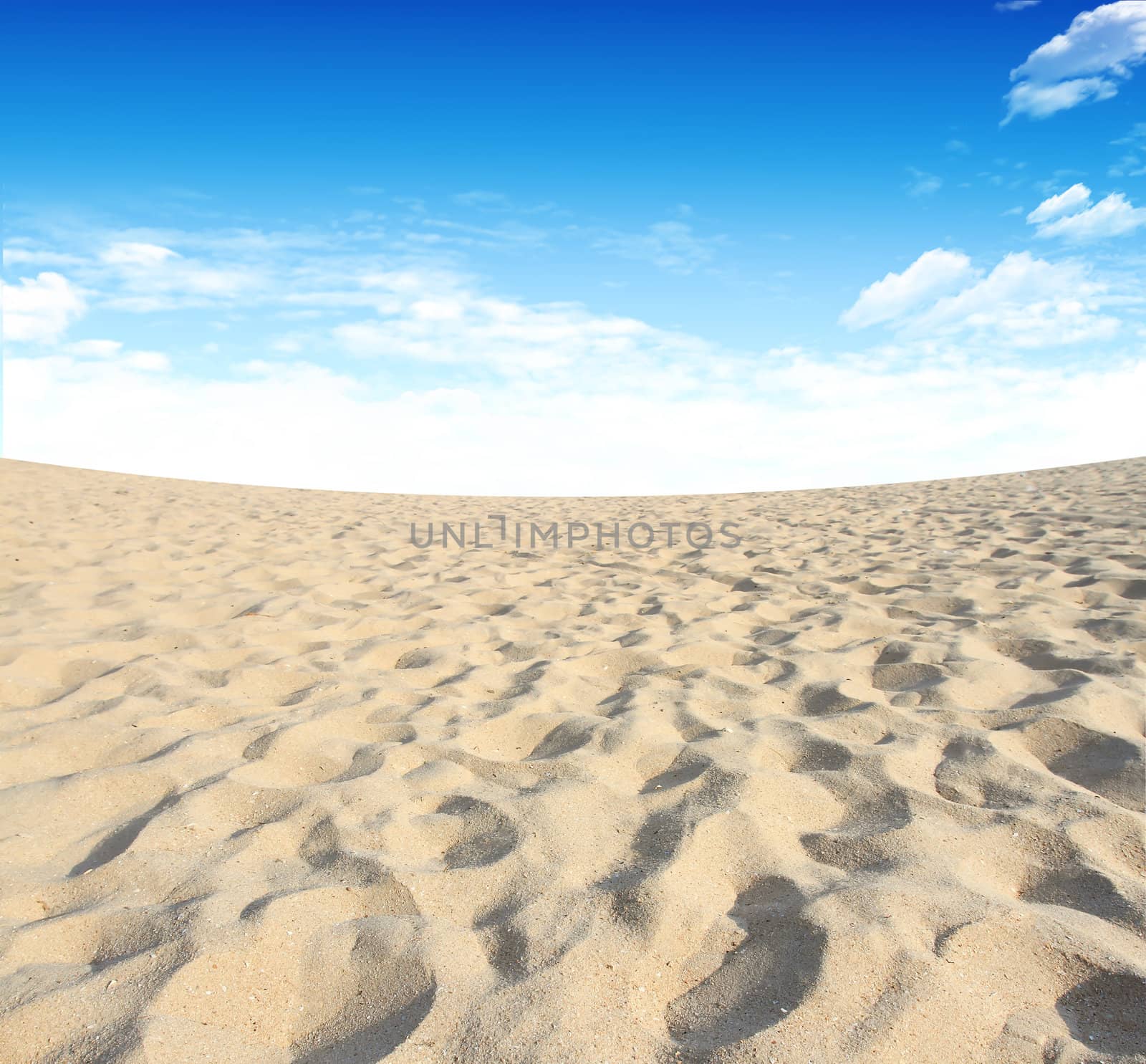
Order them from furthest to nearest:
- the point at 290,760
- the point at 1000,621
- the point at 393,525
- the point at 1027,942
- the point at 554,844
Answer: the point at 393,525, the point at 1000,621, the point at 290,760, the point at 554,844, the point at 1027,942

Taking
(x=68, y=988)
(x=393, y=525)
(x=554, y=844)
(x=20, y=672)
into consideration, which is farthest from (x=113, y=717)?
(x=393, y=525)

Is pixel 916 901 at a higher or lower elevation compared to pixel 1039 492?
lower

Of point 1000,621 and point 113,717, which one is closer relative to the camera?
point 113,717

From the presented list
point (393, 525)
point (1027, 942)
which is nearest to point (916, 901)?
point (1027, 942)

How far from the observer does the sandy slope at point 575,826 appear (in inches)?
61.1

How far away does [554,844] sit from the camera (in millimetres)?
2148

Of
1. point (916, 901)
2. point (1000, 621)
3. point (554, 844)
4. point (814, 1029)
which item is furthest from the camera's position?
point (1000, 621)

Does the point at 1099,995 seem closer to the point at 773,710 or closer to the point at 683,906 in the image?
the point at 683,906

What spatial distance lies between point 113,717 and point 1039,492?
982cm

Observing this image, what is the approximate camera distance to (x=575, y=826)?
7.38 feet

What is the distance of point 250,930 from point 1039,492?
9973 millimetres

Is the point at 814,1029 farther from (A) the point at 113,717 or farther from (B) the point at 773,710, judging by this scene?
(A) the point at 113,717

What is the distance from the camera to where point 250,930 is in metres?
1.77

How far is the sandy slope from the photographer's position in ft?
5.09
